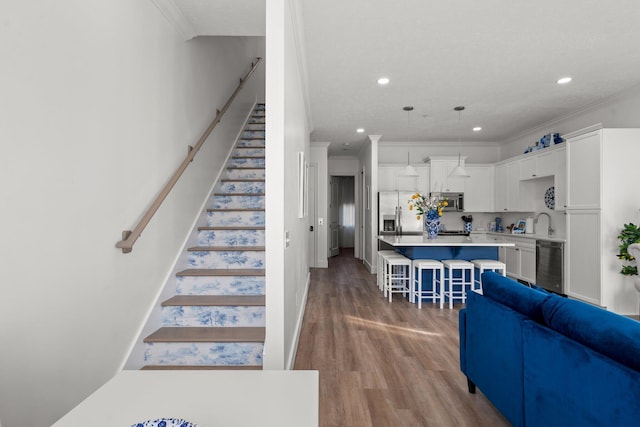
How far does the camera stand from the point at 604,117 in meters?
4.73

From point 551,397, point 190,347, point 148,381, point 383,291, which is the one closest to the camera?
point 148,381

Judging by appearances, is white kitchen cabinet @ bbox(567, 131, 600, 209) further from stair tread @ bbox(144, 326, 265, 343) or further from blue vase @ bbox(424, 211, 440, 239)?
stair tread @ bbox(144, 326, 265, 343)

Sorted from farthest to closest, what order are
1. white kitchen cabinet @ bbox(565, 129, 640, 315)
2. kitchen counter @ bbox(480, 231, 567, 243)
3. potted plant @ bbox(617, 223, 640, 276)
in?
kitchen counter @ bbox(480, 231, 567, 243)
white kitchen cabinet @ bbox(565, 129, 640, 315)
potted plant @ bbox(617, 223, 640, 276)

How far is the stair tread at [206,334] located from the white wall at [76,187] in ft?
0.72

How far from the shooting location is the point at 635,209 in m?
4.04

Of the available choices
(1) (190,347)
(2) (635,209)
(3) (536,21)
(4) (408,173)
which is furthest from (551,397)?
(4) (408,173)

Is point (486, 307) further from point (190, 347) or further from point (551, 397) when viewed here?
point (190, 347)

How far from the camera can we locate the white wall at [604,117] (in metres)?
4.28

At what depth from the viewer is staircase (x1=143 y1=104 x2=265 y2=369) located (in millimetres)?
2371

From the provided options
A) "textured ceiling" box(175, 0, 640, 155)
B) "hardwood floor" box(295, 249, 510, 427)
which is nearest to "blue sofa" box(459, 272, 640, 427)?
"hardwood floor" box(295, 249, 510, 427)

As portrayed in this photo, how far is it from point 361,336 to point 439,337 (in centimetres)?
80

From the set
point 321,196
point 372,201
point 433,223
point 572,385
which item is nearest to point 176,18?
point 572,385

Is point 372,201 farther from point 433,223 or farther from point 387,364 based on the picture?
point 387,364

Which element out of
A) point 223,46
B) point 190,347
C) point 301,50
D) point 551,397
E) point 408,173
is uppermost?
point 223,46
